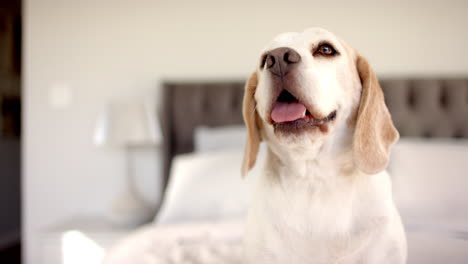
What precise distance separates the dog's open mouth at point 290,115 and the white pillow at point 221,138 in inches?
50.3

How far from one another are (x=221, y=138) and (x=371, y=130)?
1.33 m

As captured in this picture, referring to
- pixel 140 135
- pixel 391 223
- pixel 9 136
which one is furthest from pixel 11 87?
pixel 391 223

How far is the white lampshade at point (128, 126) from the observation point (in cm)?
203

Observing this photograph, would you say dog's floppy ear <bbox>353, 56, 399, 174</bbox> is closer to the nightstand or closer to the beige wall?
the beige wall

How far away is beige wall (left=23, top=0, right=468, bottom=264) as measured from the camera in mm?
1983

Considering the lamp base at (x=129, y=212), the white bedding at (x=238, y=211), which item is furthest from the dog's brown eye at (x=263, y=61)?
the lamp base at (x=129, y=212)

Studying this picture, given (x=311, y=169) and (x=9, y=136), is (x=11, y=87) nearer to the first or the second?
(x=9, y=136)

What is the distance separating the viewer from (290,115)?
44 centimetres

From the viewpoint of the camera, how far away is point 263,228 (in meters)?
0.48

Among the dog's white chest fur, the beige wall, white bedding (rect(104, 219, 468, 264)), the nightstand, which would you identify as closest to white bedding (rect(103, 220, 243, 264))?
white bedding (rect(104, 219, 468, 264))

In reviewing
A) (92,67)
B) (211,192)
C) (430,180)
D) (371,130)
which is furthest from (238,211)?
(92,67)

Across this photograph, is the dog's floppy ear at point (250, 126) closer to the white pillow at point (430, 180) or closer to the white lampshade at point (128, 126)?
the white pillow at point (430, 180)

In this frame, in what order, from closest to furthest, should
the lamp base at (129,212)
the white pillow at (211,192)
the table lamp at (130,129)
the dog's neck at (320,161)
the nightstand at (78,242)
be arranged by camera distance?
1. the dog's neck at (320,161)
2. the white pillow at (211,192)
3. the nightstand at (78,242)
4. the lamp base at (129,212)
5. the table lamp at (130,129)

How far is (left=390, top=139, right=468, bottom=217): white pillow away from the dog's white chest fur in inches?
8.8
